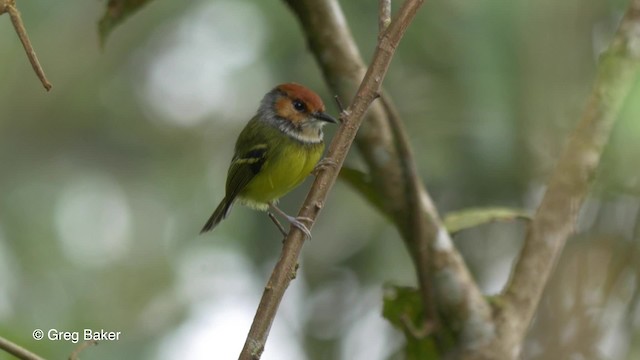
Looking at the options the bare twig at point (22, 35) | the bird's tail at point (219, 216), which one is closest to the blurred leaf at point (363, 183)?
the bird's tail at point (219, 216)

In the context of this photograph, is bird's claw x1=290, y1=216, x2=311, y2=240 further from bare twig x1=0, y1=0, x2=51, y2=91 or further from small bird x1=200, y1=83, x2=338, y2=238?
small bird x1=200, y1=83, x2=338, y2=238

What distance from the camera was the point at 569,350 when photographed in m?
1.80

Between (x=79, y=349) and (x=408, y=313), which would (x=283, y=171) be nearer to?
(x=408, y=313)

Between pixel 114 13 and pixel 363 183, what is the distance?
104 cm

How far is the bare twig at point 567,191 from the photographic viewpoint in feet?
10.7

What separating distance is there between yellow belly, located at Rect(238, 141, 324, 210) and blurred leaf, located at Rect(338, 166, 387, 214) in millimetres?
336

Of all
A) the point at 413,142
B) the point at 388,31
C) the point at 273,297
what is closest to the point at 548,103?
the point at 413,142

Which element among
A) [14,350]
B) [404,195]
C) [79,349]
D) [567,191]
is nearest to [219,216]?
[404,195]

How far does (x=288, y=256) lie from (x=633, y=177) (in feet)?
4.92

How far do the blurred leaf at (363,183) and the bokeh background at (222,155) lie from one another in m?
0.77

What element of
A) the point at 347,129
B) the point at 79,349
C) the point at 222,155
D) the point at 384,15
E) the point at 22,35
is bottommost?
the point at 222,155

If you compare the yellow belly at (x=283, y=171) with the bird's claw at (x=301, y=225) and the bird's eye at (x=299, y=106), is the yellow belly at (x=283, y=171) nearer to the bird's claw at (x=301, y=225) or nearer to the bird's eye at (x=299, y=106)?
the bird's eye at (x=299, y=106)

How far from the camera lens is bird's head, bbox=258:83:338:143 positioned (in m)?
3.80

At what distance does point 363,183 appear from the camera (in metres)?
3.45
